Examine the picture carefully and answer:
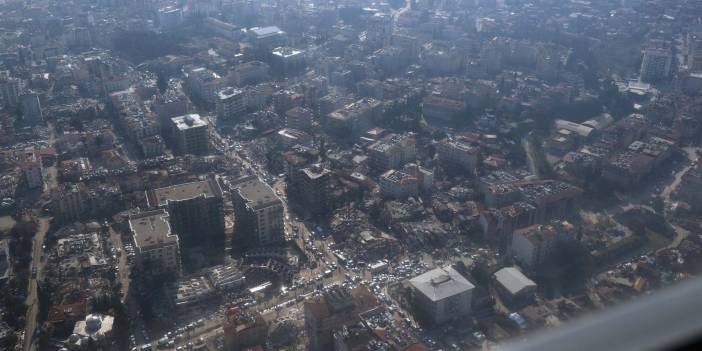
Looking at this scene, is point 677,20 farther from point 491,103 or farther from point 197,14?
point 197,14

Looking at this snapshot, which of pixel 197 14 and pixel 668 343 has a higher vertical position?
pixel 668 343

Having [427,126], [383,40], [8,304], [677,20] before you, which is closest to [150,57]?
[383,40]

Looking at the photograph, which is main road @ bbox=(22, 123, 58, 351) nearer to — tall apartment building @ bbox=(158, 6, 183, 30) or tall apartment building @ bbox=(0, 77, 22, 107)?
tall apartment building @ bbox=(0, 77, 22, 107)

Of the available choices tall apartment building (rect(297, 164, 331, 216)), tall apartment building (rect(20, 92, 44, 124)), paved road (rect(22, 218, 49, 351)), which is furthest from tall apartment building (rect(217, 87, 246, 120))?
paved road (rect(22, 218, 49, 351))

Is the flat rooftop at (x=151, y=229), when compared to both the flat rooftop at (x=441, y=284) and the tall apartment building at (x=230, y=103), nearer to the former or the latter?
the flat rooftop at (x=441, y=284)

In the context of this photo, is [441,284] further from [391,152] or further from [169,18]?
[169,18]

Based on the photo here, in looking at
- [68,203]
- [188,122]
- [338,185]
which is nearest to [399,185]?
[338,185]
